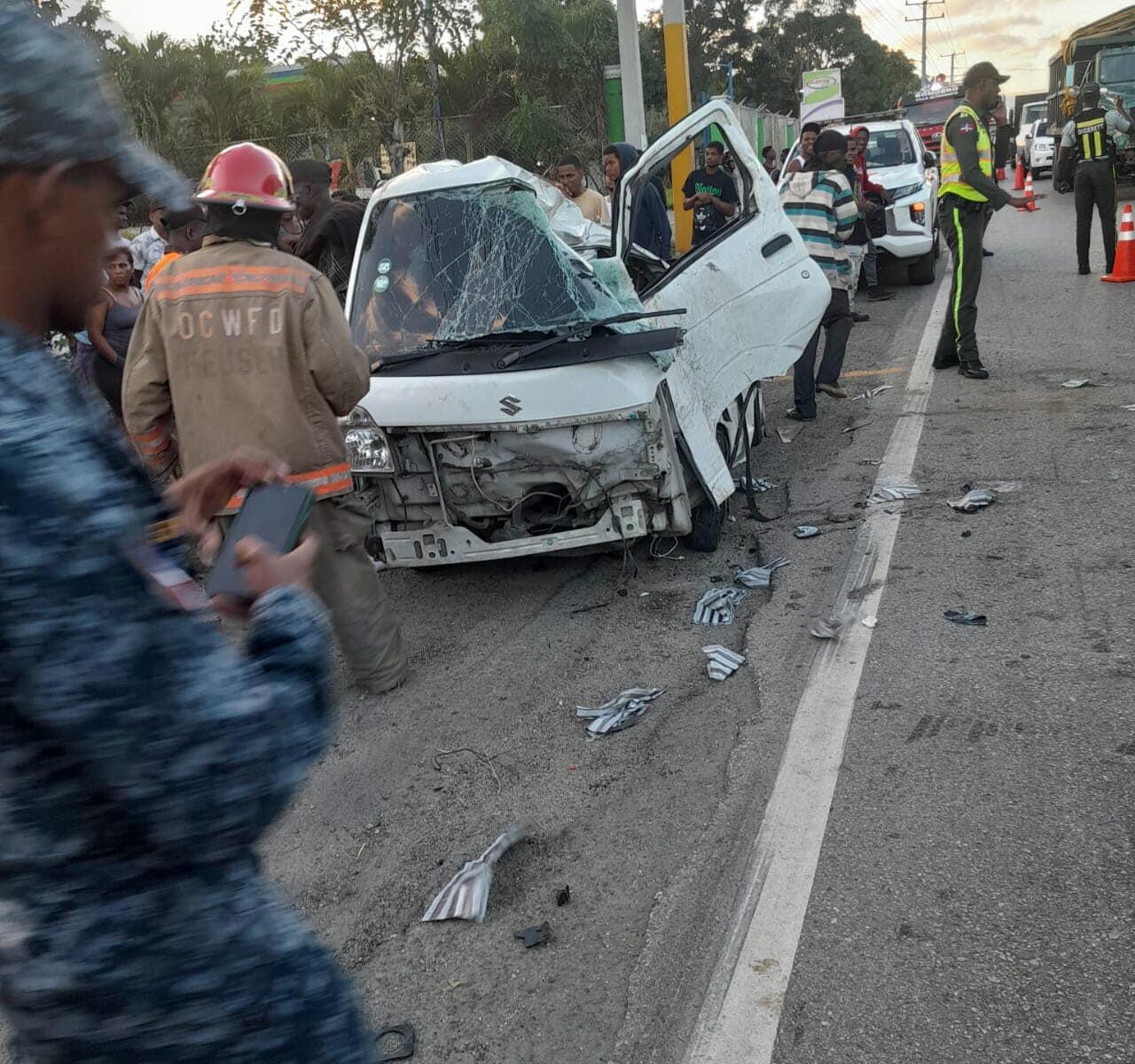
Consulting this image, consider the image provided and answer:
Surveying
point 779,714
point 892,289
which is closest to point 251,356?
point 779,714

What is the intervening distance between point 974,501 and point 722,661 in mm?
2230

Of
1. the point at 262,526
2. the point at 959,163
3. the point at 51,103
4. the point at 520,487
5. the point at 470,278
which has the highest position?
the point at 959,163

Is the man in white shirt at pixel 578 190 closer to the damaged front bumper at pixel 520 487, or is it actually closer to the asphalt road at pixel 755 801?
the asphalt road at pixel 755 801

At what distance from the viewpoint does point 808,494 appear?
625cm

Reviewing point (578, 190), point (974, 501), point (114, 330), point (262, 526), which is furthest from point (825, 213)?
point (262, 526)

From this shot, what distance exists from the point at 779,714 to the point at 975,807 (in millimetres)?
825

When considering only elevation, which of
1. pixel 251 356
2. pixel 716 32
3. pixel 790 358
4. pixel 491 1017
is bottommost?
pixel 491 1017

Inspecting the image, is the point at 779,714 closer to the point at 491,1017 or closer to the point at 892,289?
the point at 491,1017

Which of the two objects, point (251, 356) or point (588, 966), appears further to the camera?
point (251, 356)

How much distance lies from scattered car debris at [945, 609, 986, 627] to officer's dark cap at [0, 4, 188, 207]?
391 centimetres

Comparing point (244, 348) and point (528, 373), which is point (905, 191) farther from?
point (244, 348)

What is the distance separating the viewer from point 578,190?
9.12 metres

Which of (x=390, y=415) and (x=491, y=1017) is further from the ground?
(x=390, y=415)

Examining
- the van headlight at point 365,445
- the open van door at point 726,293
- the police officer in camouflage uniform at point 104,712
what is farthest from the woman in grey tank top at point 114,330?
the police officer in camouflage uniform at point 104,712
